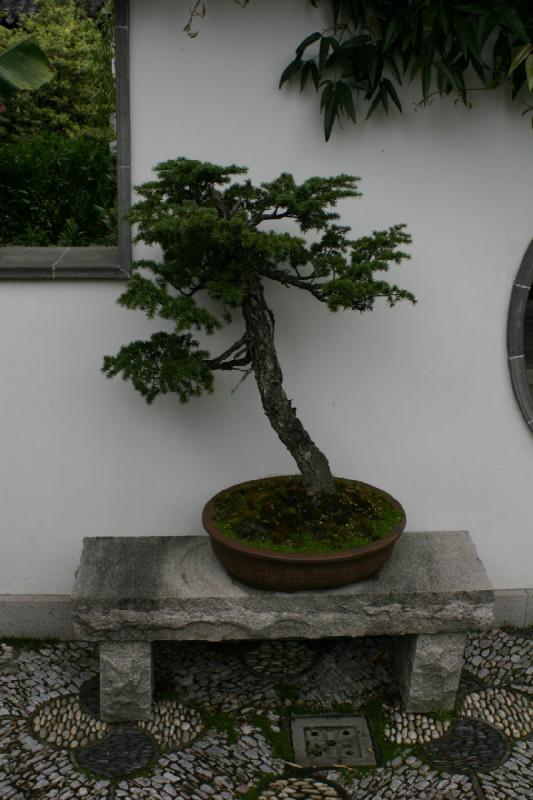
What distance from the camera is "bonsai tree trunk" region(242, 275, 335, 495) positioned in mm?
3398

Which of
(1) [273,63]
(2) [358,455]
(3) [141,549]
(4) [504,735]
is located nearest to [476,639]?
(4) [504,735]

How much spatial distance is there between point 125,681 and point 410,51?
10.1 feet

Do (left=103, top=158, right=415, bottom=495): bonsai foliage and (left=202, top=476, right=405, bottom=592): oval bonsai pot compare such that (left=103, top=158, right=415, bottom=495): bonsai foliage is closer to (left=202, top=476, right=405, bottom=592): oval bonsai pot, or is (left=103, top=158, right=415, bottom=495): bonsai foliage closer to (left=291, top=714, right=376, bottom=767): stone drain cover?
(left=202, top=476, right=405, bottom=592): oval bonsai pot

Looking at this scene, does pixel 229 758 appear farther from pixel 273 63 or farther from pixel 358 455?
pixel 273 63

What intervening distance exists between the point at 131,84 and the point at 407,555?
99.7 inches

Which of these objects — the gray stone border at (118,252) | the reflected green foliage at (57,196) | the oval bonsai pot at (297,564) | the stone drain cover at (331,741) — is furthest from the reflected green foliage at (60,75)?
the stone drain cover at (331,741)

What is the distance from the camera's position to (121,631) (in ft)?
11.5

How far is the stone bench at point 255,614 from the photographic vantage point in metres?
3.48

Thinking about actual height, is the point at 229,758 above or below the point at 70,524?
below

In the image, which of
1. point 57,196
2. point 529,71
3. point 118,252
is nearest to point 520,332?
point 529,71

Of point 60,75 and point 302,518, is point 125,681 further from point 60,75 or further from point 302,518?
point 60,75

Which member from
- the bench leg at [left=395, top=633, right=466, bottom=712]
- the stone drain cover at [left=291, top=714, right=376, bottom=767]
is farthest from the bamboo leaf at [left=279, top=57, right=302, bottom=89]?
the stone drain cover at [left=291, top=714, right=376, bottom=767]

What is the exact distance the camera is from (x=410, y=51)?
3.51 m

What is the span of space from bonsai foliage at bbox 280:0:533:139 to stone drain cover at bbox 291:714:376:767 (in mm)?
2686
